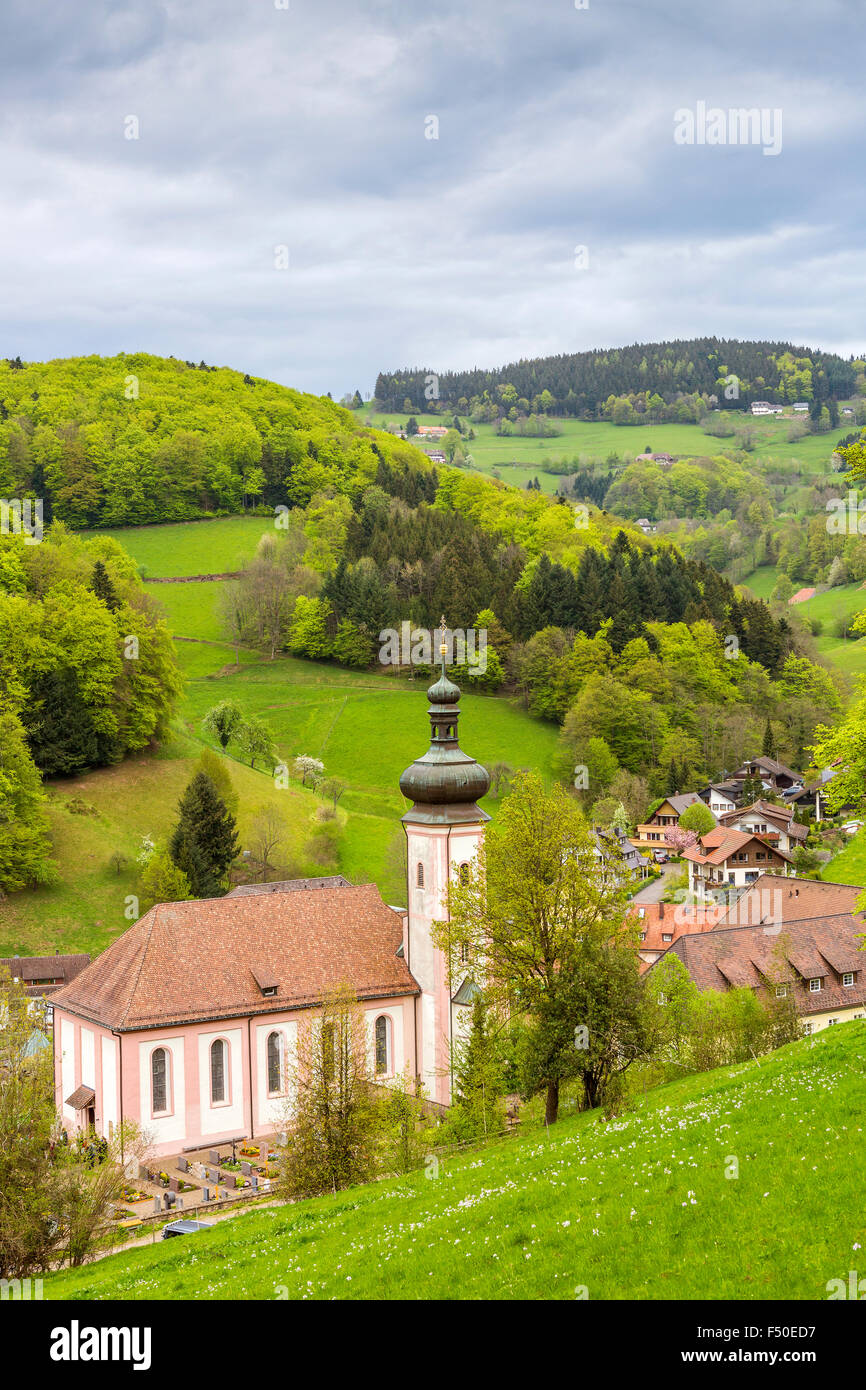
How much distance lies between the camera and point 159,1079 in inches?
1499

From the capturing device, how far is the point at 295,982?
40656mm

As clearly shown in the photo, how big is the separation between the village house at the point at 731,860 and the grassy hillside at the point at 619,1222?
5395 centimetres

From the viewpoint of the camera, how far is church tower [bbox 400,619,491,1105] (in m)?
41.2

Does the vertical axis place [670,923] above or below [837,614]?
below

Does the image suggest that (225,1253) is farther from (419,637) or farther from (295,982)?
(419,637)

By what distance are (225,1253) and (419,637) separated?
88.9m

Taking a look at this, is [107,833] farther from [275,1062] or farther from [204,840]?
[275,1062]

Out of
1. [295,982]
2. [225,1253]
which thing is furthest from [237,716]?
[225,1253]

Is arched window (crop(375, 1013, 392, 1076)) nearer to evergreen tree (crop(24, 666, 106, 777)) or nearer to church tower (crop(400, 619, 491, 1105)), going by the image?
church tower (crop(400, 619, 491, 1105))

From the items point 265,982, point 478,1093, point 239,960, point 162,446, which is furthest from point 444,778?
point 162,446

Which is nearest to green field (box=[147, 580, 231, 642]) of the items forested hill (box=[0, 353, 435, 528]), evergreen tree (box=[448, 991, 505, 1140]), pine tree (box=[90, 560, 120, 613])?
forested hill (box=[0, 353, 435, 528])

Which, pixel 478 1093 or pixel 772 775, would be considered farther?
Answer: pixel 772 775

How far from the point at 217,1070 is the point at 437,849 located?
9.62 m

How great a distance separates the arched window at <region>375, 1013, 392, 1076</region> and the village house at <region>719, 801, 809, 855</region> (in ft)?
145
